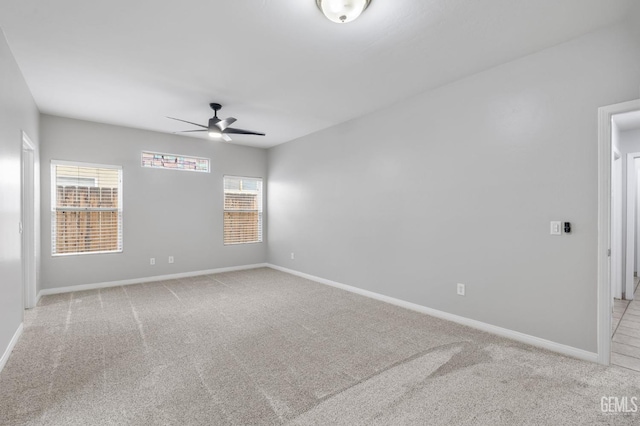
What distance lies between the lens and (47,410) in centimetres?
191

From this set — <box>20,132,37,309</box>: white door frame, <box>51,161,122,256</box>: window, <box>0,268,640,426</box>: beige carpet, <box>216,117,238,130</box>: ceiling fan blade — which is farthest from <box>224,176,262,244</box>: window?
<box>20,132,37,309</box>: white door frame

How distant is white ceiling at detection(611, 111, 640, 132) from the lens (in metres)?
3.98

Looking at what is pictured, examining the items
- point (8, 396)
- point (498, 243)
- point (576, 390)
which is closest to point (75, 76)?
point (8, 396)

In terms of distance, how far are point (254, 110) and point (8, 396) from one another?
3.84m

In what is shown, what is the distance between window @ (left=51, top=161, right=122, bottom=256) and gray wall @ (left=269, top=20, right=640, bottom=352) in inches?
154

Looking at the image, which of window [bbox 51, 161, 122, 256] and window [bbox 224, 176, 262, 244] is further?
window [bbox 224, 176, 262, 244]

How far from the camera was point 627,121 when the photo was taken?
13.8 feet

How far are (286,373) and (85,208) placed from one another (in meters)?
4.63

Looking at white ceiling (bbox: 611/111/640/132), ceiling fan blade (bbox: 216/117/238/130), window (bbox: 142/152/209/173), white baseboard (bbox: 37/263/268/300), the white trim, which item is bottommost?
white baseboard (bbox: 37/263/268/300)

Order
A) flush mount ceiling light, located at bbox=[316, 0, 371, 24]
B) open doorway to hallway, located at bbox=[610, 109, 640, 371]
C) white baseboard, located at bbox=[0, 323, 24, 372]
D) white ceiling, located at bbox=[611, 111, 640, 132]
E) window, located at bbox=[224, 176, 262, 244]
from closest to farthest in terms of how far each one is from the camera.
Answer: flush mount ceiling light, located at bbox=[316, 0, 371, 24]
white baseboard, located at bbox=[0, 323, 24, 372]
white ceiling, located at bbox=[611, 111, 640, 132]
open doorway to hallway, located at bbox=[610, 109, 640, 371]
window, located at bbox=[224, 176, 262, 244]

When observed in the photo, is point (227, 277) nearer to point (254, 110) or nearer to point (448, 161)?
point (254, 110)

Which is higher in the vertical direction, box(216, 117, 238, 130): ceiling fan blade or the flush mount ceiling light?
the flush mount ceiling light

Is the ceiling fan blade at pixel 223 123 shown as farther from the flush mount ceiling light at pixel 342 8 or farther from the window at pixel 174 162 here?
the window at pixel 174 162

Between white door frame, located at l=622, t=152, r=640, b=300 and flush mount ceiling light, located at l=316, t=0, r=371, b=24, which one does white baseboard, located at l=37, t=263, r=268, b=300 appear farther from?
white door frame, located at l=622, t=152, r=640, b=300
